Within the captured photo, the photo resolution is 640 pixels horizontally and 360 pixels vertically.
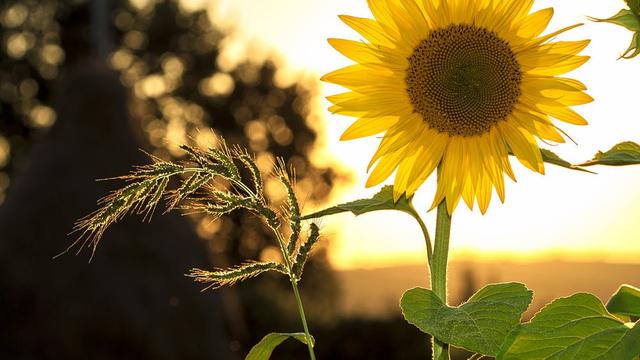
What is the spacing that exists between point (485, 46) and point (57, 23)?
27.1 meters

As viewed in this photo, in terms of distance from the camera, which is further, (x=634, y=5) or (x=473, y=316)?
(x=634, y=5)

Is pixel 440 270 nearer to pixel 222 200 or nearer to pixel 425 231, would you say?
pixel 425 231

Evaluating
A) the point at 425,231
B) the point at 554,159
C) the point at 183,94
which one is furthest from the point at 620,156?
the point at 183,94

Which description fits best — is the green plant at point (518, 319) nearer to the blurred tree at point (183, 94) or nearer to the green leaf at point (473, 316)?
the green leaf at point (473, 316)

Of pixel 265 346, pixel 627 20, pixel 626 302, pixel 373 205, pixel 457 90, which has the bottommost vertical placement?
pixel 265 346

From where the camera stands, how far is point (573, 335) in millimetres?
1429

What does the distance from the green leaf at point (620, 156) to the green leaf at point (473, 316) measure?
232mm

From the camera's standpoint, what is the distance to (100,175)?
12812 millimetres

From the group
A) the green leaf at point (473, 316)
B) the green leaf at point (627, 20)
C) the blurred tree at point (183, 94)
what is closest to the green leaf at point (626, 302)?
the green leaf at point (473, 316)

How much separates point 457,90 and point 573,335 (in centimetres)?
57

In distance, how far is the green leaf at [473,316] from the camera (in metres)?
1.34

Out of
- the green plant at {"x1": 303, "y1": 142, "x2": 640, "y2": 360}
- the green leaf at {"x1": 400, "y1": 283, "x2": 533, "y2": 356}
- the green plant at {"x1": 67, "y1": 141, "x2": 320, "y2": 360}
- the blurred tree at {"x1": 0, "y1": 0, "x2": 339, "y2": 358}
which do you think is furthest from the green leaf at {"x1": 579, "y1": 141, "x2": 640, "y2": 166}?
the blurred tree at {"x1": 0, "y1": 0, "x2": 339, "y2": 358}

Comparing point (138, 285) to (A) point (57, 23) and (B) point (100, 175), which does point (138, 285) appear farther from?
(A) point (57, 23)

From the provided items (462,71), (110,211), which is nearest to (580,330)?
(462,71)
